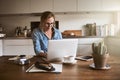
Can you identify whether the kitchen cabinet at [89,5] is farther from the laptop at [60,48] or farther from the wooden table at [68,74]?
the wooden table at [68,74]

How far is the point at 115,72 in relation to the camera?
1478 mm

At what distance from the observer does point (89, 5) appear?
4.52 metres

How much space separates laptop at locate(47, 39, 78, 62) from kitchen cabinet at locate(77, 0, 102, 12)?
109 inches

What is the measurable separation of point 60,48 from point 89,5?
2.86 meters

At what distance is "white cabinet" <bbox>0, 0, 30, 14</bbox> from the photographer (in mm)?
4543

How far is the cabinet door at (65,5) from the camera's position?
14.8 feet

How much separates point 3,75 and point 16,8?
3369 mm

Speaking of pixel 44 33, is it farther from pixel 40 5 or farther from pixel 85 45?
pixel 40 5

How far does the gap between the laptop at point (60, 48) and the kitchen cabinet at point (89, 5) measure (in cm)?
276

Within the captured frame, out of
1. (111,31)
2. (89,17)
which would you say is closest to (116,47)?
(111,31)

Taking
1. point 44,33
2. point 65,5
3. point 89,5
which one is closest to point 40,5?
point 65,5

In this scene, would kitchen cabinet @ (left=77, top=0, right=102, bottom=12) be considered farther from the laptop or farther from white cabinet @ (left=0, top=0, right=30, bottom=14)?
the laptop

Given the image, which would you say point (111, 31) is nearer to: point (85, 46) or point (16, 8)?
point (85, 46)

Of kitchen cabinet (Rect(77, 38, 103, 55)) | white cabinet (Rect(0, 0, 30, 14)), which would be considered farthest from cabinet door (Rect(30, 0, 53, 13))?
kitchen cabinet (Rect(77, 38, 103, 55))
